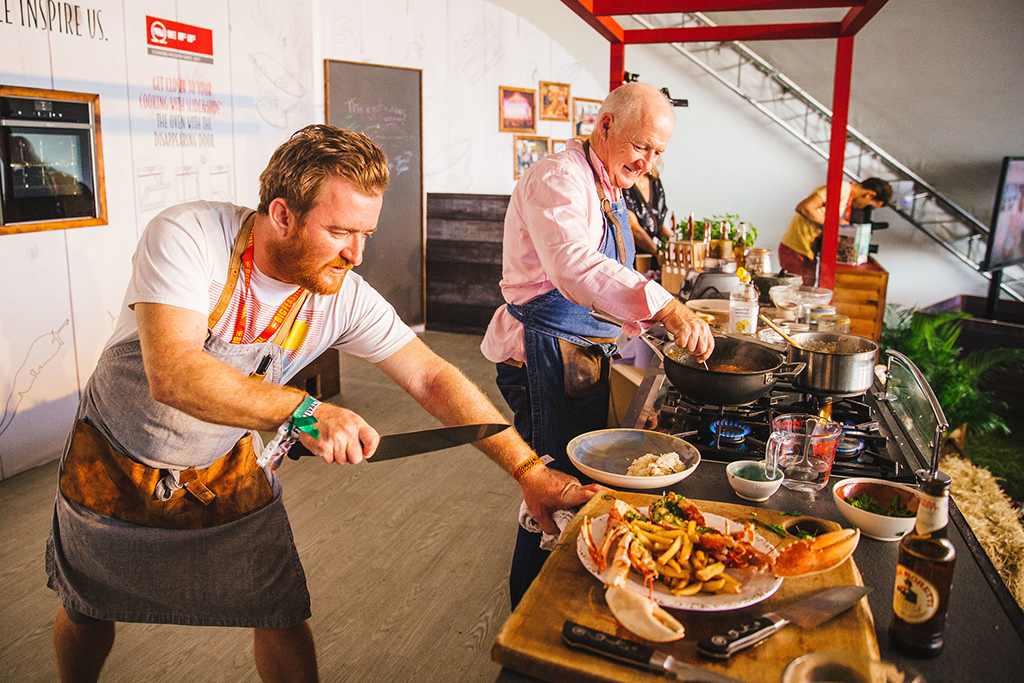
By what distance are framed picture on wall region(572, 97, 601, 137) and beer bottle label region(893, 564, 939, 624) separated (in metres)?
7.74

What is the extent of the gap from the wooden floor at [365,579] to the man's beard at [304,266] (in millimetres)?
1284

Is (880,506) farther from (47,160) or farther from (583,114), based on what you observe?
(583,114)

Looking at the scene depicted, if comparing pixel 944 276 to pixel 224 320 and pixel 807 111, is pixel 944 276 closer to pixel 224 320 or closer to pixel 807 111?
pixel 807 111

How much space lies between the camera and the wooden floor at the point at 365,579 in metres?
2.32

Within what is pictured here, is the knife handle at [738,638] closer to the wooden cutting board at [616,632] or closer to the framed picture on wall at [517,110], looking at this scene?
the wooden cutting board at [616,632]

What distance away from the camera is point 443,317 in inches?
275

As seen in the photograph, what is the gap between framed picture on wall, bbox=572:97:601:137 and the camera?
A: 837cm

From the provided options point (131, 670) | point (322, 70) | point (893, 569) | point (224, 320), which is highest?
point (322, 70)

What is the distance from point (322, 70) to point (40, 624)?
14.2 feet

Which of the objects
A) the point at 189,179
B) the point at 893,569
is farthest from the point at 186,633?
the point at 189,179

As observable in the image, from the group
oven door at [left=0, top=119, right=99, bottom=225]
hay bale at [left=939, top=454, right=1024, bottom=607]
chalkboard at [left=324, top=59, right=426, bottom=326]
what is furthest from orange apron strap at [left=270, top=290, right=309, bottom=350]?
chalkboard at [left=324, top=59, right=426, bottom=326]

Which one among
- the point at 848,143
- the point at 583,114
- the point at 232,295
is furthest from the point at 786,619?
the point at 848,143

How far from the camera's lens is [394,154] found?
6375 millimetres

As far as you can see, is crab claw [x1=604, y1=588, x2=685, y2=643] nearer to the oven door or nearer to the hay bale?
the hay bale
